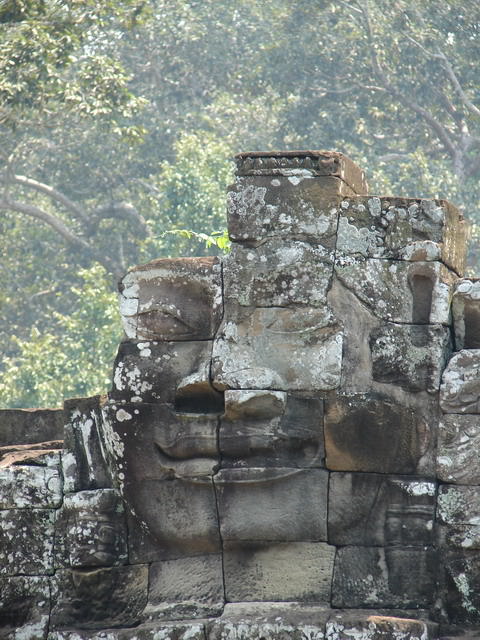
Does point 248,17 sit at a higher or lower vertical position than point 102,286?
higher

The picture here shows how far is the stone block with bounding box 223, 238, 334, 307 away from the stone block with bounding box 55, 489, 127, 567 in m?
1.43

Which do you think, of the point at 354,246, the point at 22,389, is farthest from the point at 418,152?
the point at 354,246

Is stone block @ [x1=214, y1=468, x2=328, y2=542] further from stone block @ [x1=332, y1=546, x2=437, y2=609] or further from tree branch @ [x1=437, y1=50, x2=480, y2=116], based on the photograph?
tree branch @ [x1=437, y1=50, x2=480, y2=116]

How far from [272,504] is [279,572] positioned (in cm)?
40

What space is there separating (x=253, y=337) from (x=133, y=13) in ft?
38.0

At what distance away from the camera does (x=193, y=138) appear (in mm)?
22438

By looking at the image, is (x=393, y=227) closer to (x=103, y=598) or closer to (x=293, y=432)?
(x=293, y=432)

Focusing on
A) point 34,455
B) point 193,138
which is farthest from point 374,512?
point 193,138

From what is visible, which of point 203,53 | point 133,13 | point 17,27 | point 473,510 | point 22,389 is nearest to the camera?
point 473,510

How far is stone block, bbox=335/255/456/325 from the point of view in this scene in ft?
25.8

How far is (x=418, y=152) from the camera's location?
903 inches

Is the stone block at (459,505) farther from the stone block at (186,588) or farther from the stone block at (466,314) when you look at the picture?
the stone block at (186,588)

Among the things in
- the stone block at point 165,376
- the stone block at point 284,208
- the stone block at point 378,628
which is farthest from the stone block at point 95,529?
the stone block at point 284,208

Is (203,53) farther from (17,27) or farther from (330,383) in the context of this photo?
(330,383)
